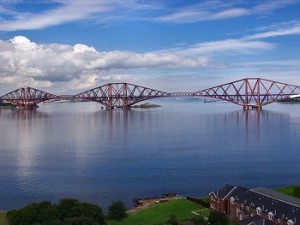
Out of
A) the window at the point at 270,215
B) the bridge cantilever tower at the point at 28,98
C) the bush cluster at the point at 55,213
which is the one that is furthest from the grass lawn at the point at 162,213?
the bridge cantilever tower at the point at 28,98

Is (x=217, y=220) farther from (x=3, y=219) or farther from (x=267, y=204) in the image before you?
(x=3, y=219)

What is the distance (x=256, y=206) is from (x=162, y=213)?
4.67m

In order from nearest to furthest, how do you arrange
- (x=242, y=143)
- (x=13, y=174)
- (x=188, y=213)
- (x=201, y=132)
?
1. (x=188, y=213)
2. (x=13, y=174)
3. (x=242, y=143)
4. (x=201, y=132)

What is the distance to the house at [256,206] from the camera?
17.4m

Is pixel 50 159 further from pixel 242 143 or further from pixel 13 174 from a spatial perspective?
pixel 242 143

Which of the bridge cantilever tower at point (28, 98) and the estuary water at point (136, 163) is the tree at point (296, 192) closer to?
the estuary water at point (136, 163)

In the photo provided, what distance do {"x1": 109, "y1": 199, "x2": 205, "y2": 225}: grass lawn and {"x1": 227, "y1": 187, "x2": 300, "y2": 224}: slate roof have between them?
224 cm

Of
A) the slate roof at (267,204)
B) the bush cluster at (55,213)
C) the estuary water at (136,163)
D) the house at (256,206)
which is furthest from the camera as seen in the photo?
the estuary water at (136,163)

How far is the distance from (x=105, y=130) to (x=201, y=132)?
12.9 metres

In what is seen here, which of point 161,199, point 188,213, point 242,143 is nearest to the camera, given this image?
point 188,213

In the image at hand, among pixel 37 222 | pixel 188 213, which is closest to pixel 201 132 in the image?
pixel 188 213

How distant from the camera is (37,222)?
17391 millimetres

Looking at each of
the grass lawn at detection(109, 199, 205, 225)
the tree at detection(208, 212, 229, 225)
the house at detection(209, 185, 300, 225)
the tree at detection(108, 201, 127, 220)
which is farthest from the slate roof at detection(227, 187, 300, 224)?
the tree at detection(108, 201, 127, 220)

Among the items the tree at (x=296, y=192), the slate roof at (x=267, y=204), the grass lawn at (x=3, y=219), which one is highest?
the slate roof at (x=267, y=204)
